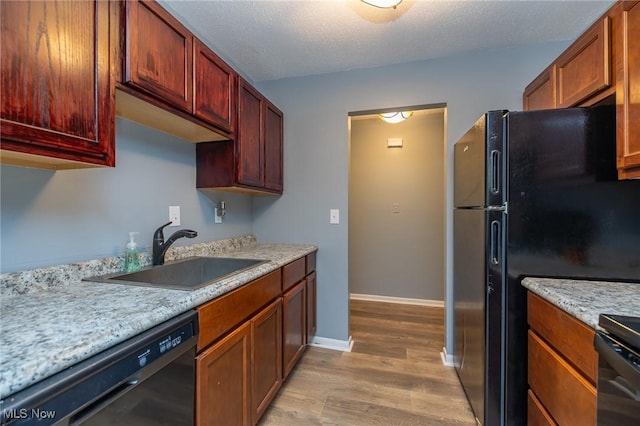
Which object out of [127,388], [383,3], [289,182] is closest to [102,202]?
[127,388]

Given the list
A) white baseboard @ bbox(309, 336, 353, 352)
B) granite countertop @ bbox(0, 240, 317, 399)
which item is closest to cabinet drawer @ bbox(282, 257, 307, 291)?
granite countertop @ bbox(0, 240, 317, 399)

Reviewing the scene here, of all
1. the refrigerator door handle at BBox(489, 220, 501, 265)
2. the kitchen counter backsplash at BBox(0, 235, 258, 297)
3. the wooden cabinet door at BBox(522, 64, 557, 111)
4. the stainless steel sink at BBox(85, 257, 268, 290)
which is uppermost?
the wooden cabinet door at BBox(522, 64, 557, 111)

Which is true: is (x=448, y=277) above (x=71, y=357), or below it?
below

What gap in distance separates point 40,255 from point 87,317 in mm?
549

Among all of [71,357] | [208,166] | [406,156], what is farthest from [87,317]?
[406,156]

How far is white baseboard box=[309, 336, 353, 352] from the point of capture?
7.61 ft

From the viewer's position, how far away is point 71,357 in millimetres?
576

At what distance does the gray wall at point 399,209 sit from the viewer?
3314 millimetres

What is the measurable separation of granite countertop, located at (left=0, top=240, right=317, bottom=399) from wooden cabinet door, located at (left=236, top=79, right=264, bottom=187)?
84 cm

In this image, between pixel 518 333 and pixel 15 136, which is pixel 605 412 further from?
pixel 15 136

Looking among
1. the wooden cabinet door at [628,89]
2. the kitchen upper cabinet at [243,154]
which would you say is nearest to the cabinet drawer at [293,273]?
the kitchen upper cabinet at [243,154]

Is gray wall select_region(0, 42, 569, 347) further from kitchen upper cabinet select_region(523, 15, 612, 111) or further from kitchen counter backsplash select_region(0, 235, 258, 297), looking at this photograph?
kitchen upper cabinet select_region(523, 15, 612, 111)

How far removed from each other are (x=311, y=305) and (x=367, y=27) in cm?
208

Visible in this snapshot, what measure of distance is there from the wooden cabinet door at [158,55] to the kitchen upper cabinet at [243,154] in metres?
0.46
